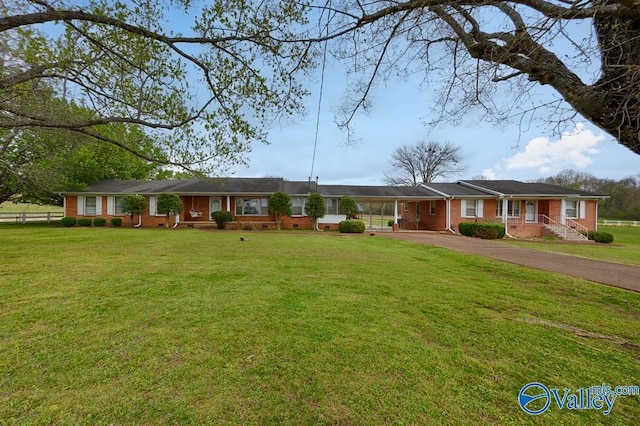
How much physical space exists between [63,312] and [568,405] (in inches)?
222

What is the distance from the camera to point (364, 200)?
21.8m

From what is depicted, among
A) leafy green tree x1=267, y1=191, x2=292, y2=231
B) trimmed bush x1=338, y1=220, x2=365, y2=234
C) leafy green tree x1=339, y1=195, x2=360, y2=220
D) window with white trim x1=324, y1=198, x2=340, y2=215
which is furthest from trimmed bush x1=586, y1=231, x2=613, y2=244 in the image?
leafy green tree x1=267, y1=191, x2=292, y2=231

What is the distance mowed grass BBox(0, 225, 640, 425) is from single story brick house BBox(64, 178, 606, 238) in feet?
48.2

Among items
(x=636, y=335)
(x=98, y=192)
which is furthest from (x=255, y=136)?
(x=98, y=192)

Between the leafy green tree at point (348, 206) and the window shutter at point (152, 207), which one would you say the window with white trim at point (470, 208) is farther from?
the window shutter at point (152, 207)

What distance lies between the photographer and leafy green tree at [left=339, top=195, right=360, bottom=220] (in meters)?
19.6

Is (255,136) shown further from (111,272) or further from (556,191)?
(556,191)

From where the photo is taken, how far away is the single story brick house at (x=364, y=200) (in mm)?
19906

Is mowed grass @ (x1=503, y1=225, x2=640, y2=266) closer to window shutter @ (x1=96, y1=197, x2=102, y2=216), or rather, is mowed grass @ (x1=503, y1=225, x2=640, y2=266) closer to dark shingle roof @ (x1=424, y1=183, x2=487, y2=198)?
dark shingle roof @ (x1=424, y1=183, x2=487, y2=198)

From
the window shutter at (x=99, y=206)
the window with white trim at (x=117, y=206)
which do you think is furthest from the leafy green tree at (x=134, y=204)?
the window shutter at (x=99, y=206)

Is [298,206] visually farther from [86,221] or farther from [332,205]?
[86,221]

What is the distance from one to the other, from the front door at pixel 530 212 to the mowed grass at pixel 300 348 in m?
17.7

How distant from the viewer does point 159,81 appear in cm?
692

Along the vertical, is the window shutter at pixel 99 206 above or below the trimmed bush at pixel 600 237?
above
